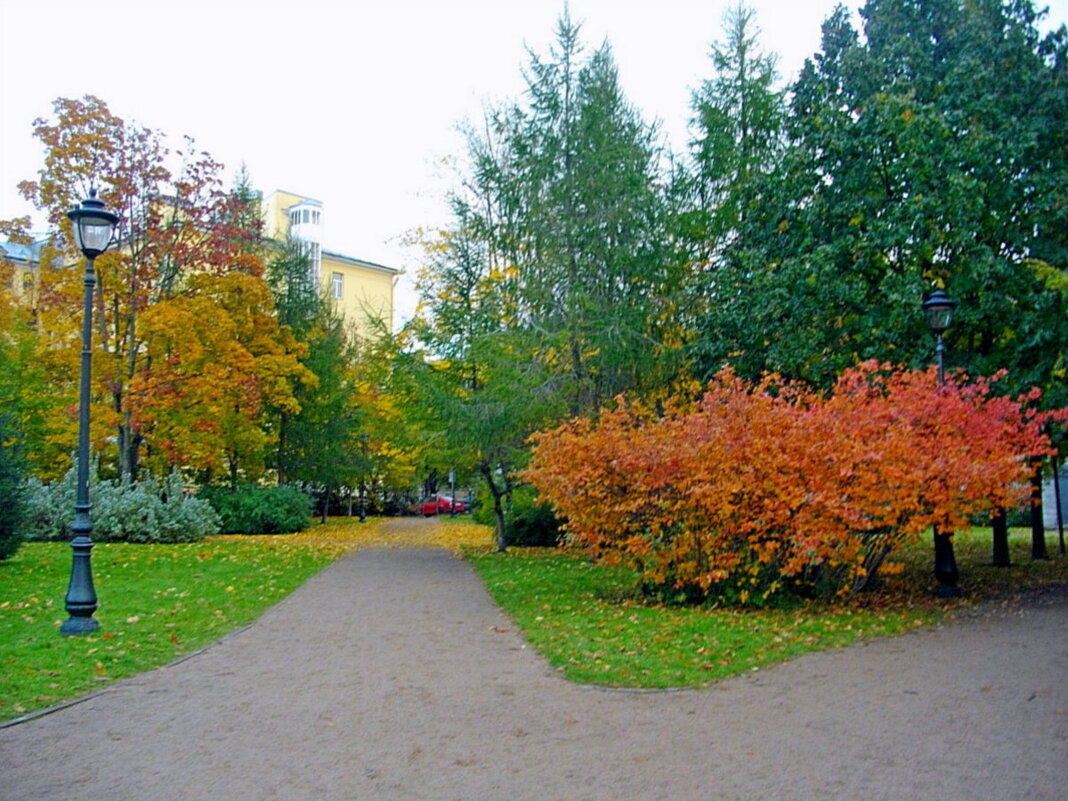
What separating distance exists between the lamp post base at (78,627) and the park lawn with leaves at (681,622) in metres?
4.76

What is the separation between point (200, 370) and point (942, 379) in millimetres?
19959

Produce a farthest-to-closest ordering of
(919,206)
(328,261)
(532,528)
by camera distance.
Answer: (328,261) < (532,528) < (919,206)

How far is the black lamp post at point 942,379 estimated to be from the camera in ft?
42.7

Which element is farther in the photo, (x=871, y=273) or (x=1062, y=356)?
(x=871, y=273)

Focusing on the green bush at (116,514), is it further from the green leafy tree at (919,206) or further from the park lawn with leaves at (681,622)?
the green leafy tree at (919,206)

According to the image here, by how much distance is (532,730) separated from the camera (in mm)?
6375

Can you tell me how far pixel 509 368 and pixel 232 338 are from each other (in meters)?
11.6

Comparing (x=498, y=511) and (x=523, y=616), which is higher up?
(x=498, y=511)

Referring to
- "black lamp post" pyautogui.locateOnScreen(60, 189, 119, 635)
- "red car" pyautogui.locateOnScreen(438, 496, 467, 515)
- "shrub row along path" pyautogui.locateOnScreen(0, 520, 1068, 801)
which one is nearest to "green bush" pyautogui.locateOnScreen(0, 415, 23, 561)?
"black lamp post" pyautogui.locateOnScreen(60, 189, 119, 635)

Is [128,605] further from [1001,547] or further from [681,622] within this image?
[1001,547]

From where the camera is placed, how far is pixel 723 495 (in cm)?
1097

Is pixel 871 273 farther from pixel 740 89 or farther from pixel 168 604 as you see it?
pixel 168 604

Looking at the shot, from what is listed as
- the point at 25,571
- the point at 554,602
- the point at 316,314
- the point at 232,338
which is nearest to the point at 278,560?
the point at 25,571

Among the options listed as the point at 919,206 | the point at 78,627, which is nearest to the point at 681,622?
the point at 78,627
